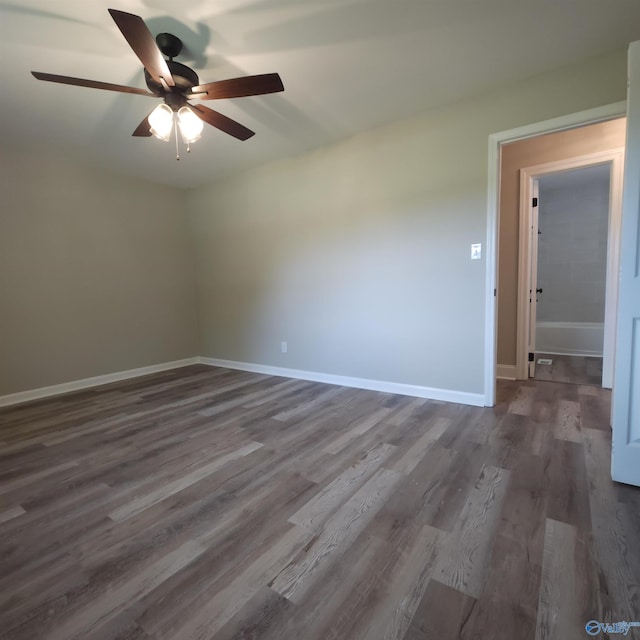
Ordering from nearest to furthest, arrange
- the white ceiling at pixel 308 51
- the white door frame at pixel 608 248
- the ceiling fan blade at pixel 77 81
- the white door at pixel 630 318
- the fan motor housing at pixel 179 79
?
the white door at pixel 630 318 < the ceiling fan blade at pixel 77 81 < the white ceiling at pixel 308 51 < the fan motor housing at pixel 179 79 < the white door frame at pixel 608 248

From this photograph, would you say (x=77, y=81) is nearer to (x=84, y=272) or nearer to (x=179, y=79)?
(x=179, y=79)

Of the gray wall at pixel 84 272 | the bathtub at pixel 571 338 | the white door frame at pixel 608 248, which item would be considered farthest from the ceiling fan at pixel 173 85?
the bathtub at pixel 571 338

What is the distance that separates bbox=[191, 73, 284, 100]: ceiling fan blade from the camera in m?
1.73

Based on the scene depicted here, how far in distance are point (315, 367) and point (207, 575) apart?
257cm

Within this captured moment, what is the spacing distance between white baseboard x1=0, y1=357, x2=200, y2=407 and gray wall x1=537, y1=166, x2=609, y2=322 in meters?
5.93

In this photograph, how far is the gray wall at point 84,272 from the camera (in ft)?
10.6

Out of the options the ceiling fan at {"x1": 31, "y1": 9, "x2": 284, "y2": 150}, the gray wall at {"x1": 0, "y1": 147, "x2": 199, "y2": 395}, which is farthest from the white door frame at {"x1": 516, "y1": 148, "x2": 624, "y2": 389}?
the gray wall at {"x1": 0, "y1": 147, "x2": 199, "y2": 395}

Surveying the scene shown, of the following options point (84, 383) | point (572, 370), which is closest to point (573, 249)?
point (572, 370)

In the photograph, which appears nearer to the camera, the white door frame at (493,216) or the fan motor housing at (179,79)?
the fan motor housing at (179,79)

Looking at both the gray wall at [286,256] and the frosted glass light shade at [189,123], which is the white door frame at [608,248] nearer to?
the gray wall at [286,256]

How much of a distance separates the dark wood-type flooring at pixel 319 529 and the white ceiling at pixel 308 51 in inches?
96.3

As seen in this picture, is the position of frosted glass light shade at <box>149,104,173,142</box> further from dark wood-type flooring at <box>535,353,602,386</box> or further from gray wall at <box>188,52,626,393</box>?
dark wood-type flooring at <box>535,353,602,386</box>

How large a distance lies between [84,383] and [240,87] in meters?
3.50

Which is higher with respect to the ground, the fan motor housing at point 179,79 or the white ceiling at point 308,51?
the white ceiling at point 308,51
